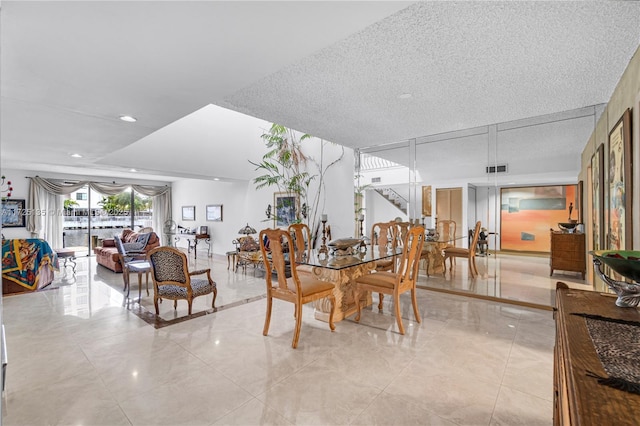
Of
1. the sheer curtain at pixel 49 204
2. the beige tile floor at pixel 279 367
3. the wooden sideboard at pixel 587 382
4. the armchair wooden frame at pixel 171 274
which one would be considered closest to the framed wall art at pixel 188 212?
the sheer curtain at pixel 49 204

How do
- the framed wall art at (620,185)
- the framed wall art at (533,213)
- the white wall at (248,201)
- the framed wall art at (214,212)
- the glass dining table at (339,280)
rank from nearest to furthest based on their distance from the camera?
the framed wall art at (620,185) < the glass dining table at (339,280) < the framed wall art at (533,213) < the white wall at (248,201) < the framed wall art at (214,212)

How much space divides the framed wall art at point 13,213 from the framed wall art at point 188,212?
4119mm

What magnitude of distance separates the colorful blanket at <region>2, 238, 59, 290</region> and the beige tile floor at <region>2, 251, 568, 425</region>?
1151 millimetres

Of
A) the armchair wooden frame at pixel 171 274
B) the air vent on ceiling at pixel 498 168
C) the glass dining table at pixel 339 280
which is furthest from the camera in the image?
the air vent on ceiling at pixel 498 168

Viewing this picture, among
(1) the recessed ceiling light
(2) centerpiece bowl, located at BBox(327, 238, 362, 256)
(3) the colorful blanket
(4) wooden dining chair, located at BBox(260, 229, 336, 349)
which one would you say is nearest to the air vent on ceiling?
(2) centerpiece bowl, located at BBox(327, 238, 362, 256)

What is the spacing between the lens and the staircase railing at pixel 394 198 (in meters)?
5.00

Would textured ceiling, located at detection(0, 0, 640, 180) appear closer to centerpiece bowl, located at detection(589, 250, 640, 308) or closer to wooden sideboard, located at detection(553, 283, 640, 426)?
centerpiece bowl, located at detection(589, 250, 640, 308)

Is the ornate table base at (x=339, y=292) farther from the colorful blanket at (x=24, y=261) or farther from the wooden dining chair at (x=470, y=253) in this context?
the colorful blanket at (x=24, y=261)

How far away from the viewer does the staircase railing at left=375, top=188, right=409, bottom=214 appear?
16.4ft

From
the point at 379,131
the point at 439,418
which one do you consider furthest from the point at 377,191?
the point at 439,418

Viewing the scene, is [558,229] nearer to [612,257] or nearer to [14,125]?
[612,257]

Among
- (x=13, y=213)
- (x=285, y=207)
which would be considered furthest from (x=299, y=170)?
(x=13, y=213)

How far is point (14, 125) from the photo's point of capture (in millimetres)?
3193

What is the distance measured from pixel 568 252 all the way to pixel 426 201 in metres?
1.90
